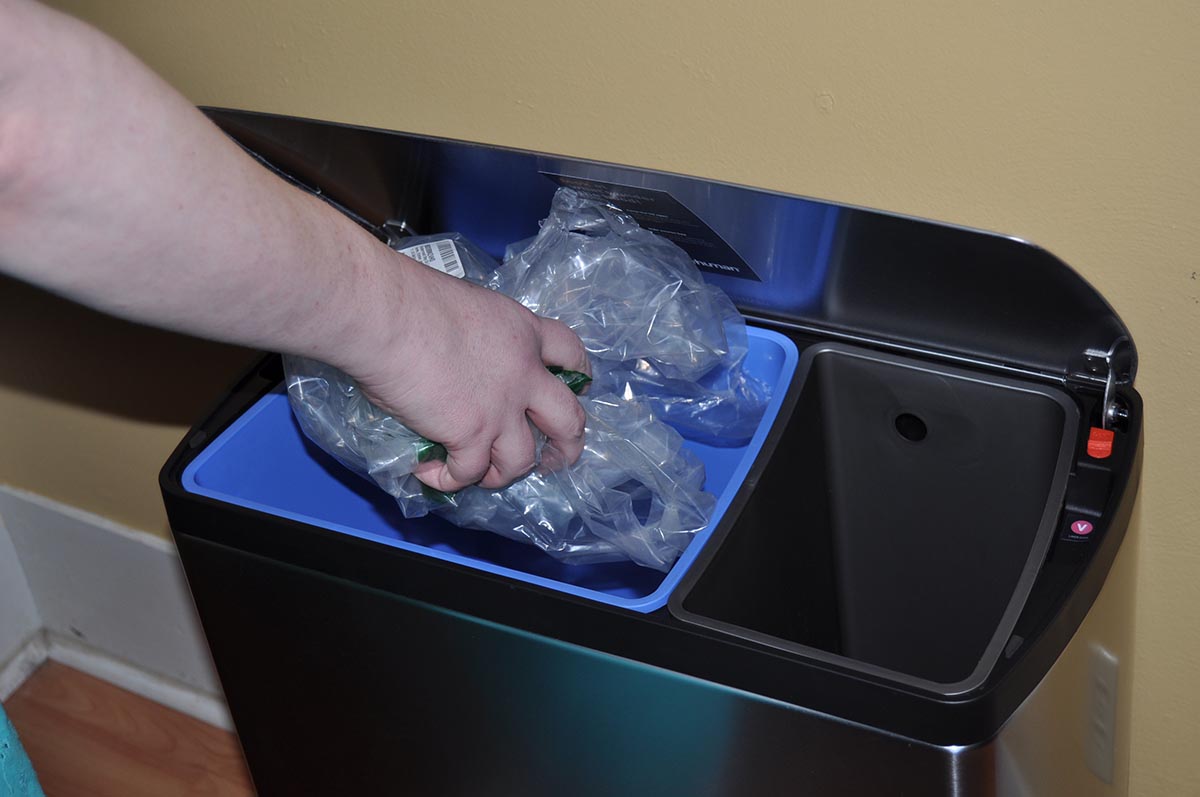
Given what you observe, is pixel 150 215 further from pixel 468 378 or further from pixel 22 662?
pixel 22 662

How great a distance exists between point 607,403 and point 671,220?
0.17m

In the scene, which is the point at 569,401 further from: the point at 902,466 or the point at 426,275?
the point at 902,466

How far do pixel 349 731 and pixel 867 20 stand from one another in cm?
62

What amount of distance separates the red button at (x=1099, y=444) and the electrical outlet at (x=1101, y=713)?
0.42 ft

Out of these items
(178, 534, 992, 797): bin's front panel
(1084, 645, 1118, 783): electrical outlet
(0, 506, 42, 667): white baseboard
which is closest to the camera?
(178, 534, 992, 797): bin's front panel

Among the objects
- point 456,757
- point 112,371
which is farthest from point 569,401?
point 112,371

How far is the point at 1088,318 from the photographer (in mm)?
859

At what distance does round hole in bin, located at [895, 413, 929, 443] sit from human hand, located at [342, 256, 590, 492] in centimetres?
25

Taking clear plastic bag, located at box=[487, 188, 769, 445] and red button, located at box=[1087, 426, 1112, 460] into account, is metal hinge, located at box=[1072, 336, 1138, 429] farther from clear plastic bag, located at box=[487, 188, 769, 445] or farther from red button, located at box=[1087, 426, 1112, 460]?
clear plastic bag, located at box=[487, 188, 769, 445]

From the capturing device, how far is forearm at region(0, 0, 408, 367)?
57 cm

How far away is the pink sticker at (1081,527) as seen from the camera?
30.8 inches

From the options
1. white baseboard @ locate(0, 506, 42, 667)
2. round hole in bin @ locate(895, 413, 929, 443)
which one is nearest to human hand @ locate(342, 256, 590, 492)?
round hole in bin @ locate(895, 413, 929, 443)

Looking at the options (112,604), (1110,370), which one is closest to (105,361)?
(112,604)

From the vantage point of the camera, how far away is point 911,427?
0.92m
